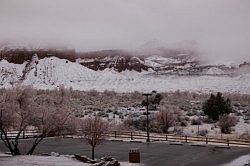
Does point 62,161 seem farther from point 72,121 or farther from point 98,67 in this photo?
point 98,67

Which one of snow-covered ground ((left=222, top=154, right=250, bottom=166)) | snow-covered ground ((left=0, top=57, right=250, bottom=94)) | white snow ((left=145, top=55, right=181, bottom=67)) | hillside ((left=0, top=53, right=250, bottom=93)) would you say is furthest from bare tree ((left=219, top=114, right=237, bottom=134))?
white snow ((left=145, top=55, right=181, bottom=67))

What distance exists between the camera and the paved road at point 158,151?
2508cm

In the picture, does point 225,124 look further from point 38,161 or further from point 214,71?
point 214,71

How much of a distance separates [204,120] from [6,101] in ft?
85.5

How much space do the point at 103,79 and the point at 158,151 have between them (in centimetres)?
10715

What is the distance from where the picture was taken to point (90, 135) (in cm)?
2812

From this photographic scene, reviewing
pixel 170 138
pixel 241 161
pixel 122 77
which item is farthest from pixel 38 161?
pixel 122 77

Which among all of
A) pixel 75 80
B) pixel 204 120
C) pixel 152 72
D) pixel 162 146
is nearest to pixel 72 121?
pixel 162 146

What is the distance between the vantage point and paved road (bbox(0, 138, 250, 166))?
25.1m

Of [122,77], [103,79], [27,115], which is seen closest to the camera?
[27,115]

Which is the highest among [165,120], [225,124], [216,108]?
[216,108]

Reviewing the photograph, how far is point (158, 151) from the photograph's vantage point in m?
29.6

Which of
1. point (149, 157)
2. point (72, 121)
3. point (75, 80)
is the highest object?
point (75, 80)

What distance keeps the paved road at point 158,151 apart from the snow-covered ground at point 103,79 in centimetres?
7286
